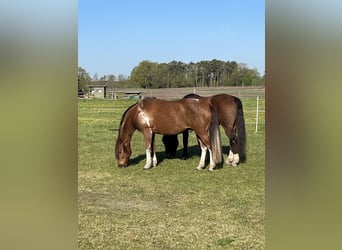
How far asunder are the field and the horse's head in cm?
13

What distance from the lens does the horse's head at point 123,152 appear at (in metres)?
6.90

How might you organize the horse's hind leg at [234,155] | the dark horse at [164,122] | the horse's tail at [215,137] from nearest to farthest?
the horse's tail at [215,137]
the dark horse at [164,122]
the horse's hind leg at [234,155]

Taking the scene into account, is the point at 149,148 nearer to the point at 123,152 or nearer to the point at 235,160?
the point at 123,152

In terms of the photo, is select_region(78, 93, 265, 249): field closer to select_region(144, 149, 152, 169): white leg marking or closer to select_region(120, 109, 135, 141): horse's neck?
select_region(144, 149, 152, 169): white leg marking

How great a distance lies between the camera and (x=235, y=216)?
4020mm

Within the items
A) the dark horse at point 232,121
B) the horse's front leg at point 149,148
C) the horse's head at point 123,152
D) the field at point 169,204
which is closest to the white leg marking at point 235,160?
the dark horse at point 232,121

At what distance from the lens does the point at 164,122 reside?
693 cm

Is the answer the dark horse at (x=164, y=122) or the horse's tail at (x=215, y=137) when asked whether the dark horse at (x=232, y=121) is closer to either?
the dark horse at (x=164, y=122)

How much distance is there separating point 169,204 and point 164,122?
2530mm

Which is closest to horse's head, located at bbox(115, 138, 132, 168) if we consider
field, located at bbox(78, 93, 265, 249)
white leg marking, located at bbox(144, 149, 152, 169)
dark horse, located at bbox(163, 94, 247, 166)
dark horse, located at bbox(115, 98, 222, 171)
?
dark horse, located at bbox(115, 98, 222, 171)
